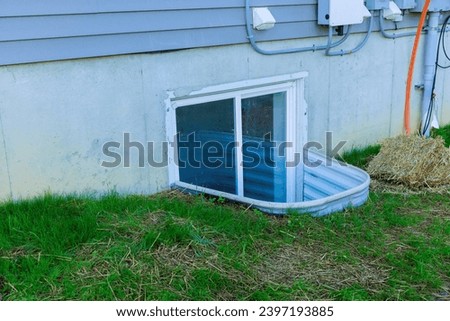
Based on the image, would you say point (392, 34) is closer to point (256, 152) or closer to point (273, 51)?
A: point (273, 51)

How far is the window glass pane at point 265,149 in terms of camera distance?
5273mm

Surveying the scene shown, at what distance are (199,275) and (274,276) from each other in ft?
1.60

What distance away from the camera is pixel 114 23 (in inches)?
152

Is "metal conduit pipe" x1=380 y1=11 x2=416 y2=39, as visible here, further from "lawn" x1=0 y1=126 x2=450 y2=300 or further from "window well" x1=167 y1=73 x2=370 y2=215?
"lawn" x1=0 y1=126 x2=450 y2=300

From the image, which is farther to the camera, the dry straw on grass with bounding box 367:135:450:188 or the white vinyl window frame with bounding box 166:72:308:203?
the dry straw on grass with bounding box 367:135:450:188

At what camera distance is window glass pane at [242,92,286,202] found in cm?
527

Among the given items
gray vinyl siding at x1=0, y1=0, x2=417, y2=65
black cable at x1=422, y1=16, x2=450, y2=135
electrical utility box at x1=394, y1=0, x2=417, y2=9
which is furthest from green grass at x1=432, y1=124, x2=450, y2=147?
gray vinyl siding at x1=0, y1=0, x2=417, y2=65

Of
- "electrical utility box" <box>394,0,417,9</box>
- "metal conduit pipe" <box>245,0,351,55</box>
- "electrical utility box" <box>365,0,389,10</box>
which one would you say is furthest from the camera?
"electrical utility box" <box>394,0,417,9</box>

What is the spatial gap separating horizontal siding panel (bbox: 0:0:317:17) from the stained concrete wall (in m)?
0.35

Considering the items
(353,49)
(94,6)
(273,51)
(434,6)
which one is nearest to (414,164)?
(353,49)

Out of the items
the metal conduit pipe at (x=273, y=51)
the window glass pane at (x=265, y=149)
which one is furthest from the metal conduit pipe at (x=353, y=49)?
the window glass pane at (x=265, y=149)

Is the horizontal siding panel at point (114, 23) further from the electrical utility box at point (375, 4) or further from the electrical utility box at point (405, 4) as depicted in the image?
the electrical utility box at point (405, 4)

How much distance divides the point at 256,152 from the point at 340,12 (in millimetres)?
1630
